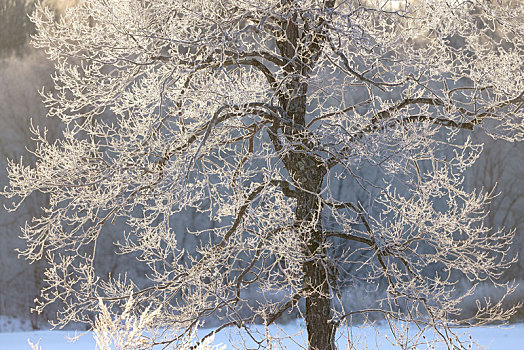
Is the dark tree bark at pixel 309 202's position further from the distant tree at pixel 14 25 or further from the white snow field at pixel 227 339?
the distant tree at pixel 14 25

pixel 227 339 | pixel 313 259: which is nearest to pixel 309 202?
pixel 313 259

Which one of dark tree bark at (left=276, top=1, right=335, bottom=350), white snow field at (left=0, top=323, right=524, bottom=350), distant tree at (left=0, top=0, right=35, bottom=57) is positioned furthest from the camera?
distant tree at (left=0, top=0, right=35, bottom=57)

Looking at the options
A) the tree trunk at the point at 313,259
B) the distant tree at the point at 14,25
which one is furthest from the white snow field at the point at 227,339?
the tree trunk at the point at 313,259

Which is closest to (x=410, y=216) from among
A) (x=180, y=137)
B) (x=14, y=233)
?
(x=180, y=137)

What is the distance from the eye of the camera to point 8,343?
12.4 metres

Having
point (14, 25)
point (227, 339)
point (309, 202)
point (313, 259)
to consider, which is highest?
point (14, 25)

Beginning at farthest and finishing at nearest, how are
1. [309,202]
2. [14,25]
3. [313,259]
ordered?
[14,25] < [309,202] < [313,259]

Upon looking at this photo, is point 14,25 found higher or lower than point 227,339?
higher

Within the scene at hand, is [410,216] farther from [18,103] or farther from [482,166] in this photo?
[18,103]

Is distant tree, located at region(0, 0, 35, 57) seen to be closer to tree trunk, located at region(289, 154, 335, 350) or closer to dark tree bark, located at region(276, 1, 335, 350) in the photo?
dark tree bark, located at region(276, 1, 335, 350)

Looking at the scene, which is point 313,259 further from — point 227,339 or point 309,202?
point 227,339

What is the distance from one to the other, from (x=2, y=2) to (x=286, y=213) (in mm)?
10822

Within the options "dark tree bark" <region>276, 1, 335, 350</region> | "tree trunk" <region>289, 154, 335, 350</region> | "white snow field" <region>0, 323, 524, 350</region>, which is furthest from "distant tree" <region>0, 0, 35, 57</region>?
"tree trunk" <region>289, 154, 335, 350</region>

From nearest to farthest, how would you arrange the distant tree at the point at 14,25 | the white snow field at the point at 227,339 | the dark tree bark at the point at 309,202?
the dark tree bark at the point at 309,202 → the white snow field at the point at 227,339 → the distant tree at the point at 14,25
